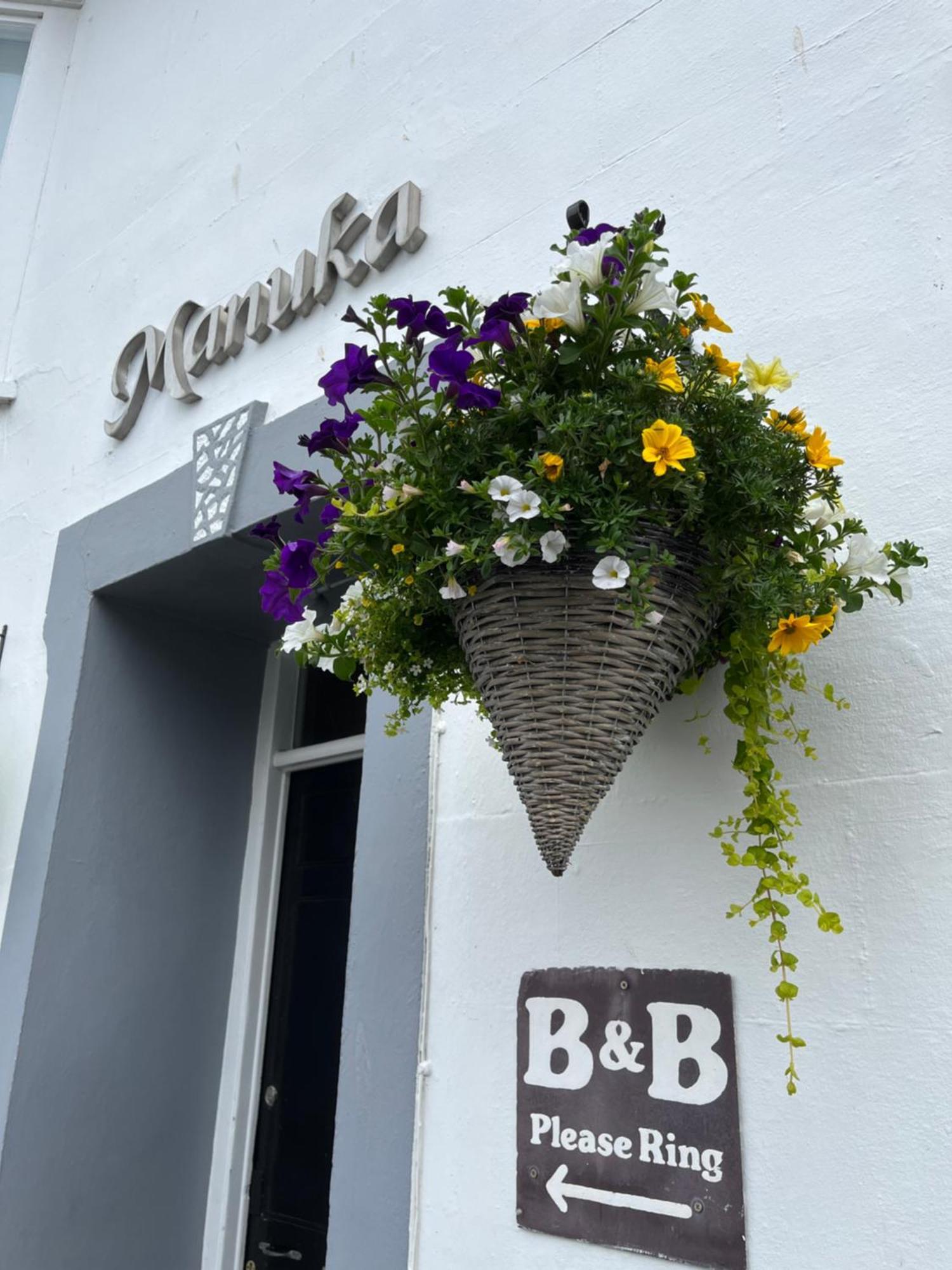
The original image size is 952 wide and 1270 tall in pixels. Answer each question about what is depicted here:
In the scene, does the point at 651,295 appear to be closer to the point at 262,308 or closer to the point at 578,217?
the point at 578,217

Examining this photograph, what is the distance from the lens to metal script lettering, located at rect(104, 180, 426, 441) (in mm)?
2738

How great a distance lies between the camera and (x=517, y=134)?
101 inches

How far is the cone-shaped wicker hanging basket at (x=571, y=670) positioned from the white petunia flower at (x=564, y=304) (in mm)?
314

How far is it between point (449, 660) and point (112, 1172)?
2.01 meters

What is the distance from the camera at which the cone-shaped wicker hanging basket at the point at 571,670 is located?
1.46 metres

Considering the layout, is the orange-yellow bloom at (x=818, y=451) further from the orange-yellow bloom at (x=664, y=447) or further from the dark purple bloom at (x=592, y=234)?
the dark purple bloom at (x=592, y=234)

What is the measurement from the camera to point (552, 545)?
145 cm

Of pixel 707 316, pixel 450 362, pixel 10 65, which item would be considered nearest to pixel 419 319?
pixel 450 362

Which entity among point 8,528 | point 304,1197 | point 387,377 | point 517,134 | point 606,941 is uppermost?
point 517,134

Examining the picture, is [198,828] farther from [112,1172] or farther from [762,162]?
[762,162]

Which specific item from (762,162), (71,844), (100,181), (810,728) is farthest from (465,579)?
(100,181)

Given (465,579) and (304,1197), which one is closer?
(465,579)

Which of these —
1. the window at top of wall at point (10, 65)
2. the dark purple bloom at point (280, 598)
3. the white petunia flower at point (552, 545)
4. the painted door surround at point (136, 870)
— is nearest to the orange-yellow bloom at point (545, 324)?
the white petunia flower at point (552, 545)

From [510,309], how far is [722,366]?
316 millimetres
